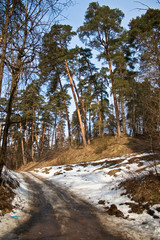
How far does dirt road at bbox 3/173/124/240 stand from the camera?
345 cm

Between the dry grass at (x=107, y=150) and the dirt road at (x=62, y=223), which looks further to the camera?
the dry grass at (x=107, y=150)

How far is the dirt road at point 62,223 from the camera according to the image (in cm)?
345

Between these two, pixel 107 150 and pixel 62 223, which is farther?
pixel 107 150

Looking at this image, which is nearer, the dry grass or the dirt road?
the dirt road

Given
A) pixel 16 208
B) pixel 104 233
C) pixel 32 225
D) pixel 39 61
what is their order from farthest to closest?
pixel 39 61 → pixel 16 208 → pixel 32 225 → pixel 104 233

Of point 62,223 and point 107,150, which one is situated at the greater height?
point 107,150

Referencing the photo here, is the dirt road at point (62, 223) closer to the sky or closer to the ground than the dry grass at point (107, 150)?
closer to the ground

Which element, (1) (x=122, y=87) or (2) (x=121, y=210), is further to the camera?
(1) (x=122, y=87)

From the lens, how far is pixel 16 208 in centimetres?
512

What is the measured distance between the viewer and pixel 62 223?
424cm

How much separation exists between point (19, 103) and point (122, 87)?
14.2 m

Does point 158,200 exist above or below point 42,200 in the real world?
above

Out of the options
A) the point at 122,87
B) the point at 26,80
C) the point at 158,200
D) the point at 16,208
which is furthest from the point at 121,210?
the point at 122,87

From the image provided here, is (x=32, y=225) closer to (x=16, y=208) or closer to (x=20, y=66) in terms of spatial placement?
(x=16, y=208)
